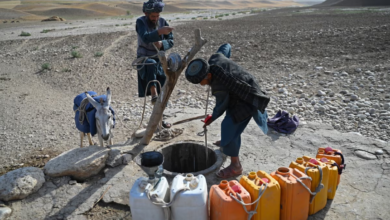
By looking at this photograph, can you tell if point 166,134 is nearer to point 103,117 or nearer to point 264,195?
point 103,117

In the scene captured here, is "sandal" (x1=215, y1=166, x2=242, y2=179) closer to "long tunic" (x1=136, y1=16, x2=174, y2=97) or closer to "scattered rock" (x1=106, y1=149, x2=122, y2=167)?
"scattered rock" (x1=106, y1=149, x2=122, y2=167)

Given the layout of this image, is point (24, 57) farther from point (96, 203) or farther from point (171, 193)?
point (171, 193)

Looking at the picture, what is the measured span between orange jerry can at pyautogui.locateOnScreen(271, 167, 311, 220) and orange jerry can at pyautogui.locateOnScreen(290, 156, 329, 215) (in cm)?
10

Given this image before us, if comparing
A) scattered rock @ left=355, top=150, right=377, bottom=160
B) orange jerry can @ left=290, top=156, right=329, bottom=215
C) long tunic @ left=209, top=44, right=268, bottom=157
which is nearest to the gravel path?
scattered rock @ left=355, top=150, right=377, bottom=160

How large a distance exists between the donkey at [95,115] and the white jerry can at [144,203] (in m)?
1.42

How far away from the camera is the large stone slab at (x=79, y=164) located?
3906 millimetres

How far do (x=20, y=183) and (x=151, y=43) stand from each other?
2610 millimetres

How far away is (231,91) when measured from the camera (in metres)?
3.54

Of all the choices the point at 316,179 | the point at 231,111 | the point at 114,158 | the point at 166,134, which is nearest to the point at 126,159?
the point at 114,158

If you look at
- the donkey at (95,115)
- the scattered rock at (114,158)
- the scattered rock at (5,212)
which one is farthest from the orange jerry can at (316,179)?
the scattered rock at (5,212)

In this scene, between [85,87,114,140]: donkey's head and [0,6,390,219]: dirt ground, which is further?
[0,6,390,219]: dirt ground

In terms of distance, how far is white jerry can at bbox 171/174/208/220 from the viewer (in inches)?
108

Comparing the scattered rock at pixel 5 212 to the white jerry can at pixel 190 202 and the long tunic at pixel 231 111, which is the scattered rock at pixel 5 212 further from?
the long tunic at pixel 231 111

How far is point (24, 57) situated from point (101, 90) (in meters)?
6.11
